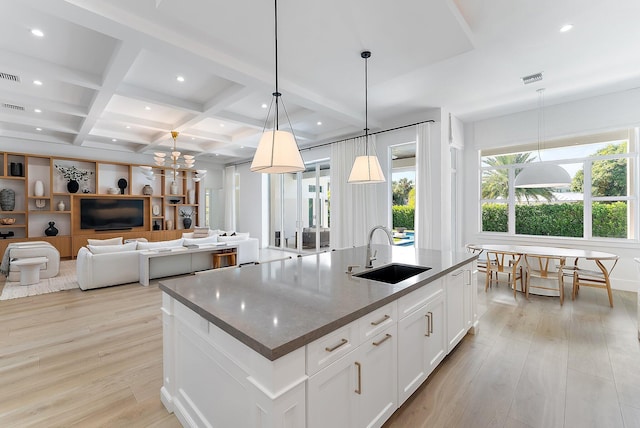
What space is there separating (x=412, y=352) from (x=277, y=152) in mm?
1689

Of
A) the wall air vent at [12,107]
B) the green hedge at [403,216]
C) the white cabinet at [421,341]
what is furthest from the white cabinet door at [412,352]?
the wall air vent at [12,107]

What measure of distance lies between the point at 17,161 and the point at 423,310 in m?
9.88

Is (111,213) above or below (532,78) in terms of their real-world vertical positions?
below

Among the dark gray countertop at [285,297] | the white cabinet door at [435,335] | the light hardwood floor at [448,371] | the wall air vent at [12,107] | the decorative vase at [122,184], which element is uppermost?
the wall air vent at [12,107]

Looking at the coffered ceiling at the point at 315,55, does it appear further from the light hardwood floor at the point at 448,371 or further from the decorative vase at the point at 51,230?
the light hardwood floor at the point at 448,371

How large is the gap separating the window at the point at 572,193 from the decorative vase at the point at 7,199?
36.1 ft

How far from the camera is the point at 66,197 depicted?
7.66 metres

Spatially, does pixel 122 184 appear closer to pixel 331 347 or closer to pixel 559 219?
pixel 331 347

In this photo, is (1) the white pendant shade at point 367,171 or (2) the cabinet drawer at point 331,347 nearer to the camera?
(2) the cabinet drawer at point 331,347

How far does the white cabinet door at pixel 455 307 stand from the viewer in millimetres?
2475

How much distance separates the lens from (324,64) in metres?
3.53

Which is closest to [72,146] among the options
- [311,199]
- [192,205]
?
[192,205]

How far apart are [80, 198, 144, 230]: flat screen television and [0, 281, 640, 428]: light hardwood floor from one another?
185 inches

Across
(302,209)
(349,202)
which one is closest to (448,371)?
(349,202)
